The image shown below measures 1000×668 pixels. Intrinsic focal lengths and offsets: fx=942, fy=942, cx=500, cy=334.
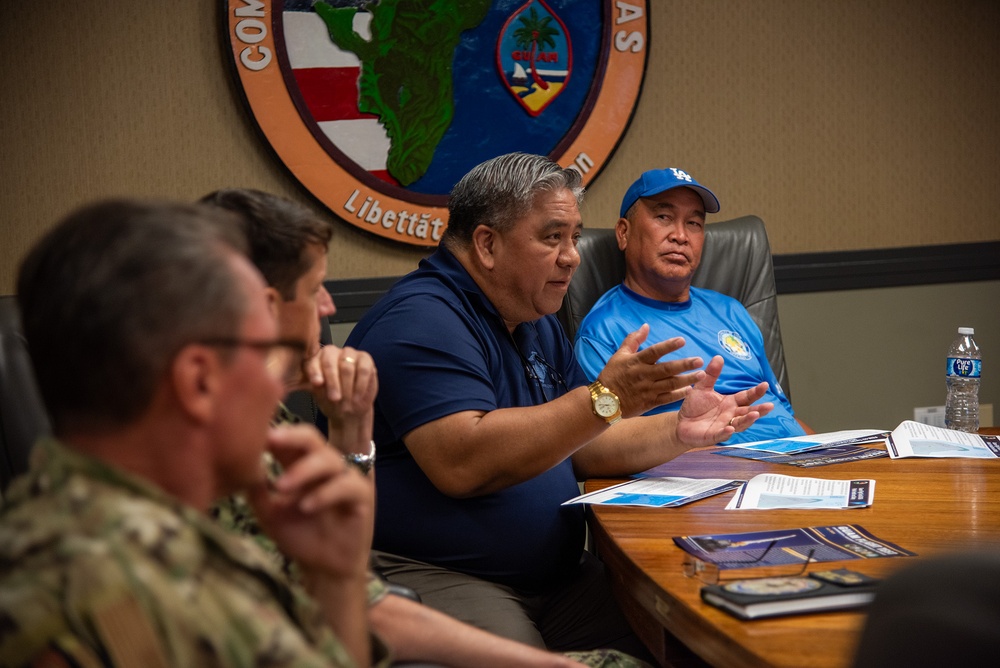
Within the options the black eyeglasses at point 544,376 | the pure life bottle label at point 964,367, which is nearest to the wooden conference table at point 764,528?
the black eyeglasses at point 544,376

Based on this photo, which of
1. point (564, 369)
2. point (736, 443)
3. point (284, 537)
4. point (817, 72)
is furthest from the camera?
point (817, 72)

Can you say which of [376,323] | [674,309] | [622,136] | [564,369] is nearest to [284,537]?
[376,323]

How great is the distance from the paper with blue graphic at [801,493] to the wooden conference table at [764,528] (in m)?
0.02

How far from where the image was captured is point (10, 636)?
0.65 m

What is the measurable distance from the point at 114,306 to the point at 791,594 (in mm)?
811

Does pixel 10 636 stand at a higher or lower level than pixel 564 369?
higher

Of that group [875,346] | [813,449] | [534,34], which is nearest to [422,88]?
[534,34]

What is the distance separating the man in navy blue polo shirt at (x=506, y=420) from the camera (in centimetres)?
168

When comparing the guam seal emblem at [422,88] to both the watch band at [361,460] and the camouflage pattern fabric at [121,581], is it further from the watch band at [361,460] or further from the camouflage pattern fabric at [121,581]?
the camouflage pattern fabric at [121,581]

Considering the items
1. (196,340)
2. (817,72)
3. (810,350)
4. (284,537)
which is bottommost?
(810,350)

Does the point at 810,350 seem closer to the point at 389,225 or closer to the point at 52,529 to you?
the point at 389,225

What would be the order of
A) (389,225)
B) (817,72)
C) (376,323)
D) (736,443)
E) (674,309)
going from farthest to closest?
1. (817,72)
2. (389,225)
3. (674,309)
4. (736,443)
5. (376,323)

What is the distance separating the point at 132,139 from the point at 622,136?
1.54 meters

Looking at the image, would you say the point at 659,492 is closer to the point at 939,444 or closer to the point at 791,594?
the point at 791,594
